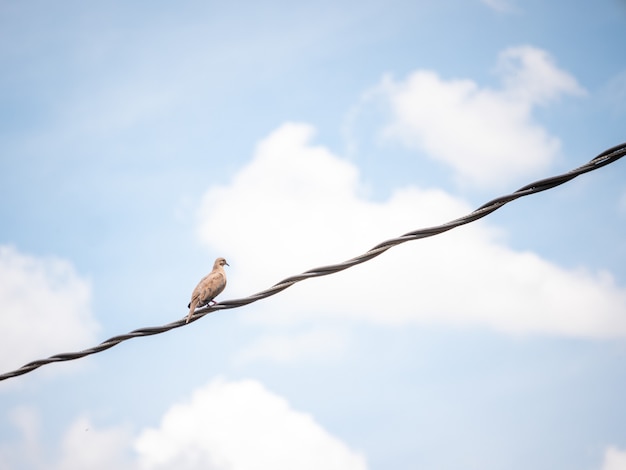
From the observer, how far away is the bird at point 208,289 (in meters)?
8.78

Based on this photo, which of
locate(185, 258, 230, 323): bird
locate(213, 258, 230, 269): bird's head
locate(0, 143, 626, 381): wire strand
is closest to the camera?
locate(0, 143, 626, 381): wire strand

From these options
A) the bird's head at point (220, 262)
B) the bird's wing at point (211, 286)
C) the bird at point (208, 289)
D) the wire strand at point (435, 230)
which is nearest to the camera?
the wire strand at point (435, 230)

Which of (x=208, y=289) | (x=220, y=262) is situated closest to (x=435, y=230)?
(x=208, y=289)

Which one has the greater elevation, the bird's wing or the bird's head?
the bird's head

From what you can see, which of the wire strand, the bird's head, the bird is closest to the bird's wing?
the bird

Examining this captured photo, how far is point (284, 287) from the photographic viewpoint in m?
5.14

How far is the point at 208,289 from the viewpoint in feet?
29.7

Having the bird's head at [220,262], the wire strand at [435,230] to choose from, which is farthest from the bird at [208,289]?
the wire strand at [435,230]

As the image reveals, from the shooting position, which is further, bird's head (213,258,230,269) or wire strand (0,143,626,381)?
bird's head (213,258,230,269)

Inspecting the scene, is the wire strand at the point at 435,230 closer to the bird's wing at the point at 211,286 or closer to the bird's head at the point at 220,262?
the bird's wing at the point at 211,286

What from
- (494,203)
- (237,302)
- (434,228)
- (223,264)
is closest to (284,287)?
(237,302)

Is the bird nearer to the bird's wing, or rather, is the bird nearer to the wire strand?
the bird's wing

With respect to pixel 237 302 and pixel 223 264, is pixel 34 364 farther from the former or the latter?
pixel 223 264

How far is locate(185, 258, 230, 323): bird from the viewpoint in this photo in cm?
878
